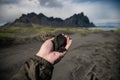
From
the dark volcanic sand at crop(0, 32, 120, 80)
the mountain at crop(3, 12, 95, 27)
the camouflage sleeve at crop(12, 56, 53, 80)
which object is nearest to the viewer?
the camouflage sleeve at crop(12, 56, 53, 80)

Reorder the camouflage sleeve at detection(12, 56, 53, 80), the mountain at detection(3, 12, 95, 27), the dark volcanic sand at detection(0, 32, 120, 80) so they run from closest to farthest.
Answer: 1. the camouflage sleeve at detection(12, 56, 53, 80)
2. the dark volcanic sand at detection(0, 32, 120, 80)
3. the mountain at detection(3, 12, 95, 27)

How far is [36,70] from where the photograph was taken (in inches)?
16.2

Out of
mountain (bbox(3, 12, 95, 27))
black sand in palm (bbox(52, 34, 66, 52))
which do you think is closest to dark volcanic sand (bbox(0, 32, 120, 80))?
black sand in palm (bbox(52, 34, 66, 52))

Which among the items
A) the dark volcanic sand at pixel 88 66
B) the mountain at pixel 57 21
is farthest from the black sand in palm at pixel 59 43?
the mountain at pixel 57 21

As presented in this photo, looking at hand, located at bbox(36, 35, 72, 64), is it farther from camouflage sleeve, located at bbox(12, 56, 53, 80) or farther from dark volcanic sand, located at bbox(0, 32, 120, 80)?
dark volcanic sand, located at bbox(0, 32, 120, 80)

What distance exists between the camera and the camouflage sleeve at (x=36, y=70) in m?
0.41

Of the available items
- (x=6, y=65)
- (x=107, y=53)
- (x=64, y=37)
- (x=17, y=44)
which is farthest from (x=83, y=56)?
(x=64, y=37)

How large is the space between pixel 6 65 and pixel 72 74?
6.60 feet

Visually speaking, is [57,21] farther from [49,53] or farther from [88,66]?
[49,53]

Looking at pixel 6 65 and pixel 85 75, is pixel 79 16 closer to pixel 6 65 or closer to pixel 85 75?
pixel 6 65

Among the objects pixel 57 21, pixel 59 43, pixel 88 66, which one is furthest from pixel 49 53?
pixel 57 21

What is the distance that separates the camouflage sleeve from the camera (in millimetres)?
407

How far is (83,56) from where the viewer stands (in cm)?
514

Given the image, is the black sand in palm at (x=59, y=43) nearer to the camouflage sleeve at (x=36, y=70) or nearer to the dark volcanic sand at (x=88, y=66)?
the camouflage sleeve at (x=36, y=70)
